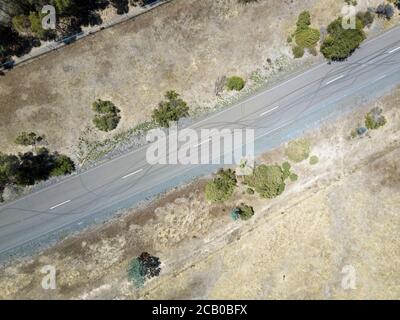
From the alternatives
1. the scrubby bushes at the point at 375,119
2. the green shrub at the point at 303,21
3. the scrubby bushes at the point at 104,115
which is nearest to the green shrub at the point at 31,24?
the scrubby bushes at the point at 104,115

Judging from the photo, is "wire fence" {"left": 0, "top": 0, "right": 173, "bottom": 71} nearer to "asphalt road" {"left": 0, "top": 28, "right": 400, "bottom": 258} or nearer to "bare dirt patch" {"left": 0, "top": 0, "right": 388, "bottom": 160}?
"bare dirt patch" {"left": 0, "top": 0, "right": 388, "bottom": 160}

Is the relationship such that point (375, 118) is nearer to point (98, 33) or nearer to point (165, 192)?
Answer: point (165, 192)

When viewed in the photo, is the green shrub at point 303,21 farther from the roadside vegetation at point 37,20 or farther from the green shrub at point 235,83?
the roadside vegetation at point 37,20

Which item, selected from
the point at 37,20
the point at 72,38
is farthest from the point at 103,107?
the point at 37,20

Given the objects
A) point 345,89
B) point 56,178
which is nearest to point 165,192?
point 56,178

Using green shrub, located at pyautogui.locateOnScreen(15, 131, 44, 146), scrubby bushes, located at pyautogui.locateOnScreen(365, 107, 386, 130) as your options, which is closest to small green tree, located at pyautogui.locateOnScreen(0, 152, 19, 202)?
green shrub, located at pyautogui.locateOnScreen(15, 131, 44, 146)
